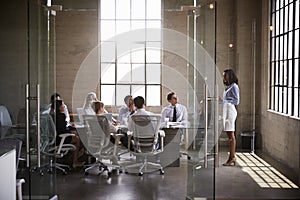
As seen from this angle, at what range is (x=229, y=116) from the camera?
511cm

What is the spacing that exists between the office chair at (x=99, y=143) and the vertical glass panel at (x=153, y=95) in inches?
94.8

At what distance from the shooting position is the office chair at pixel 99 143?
21.4 feet

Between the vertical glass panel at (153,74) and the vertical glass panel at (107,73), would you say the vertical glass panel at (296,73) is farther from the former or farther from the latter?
the vertical glass panel at (107,73)

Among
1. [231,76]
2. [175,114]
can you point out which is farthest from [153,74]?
[231,76]

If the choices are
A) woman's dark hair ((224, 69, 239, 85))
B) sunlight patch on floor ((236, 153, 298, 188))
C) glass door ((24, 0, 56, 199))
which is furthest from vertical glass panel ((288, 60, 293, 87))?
glass door ((24, 0, 56, 199))

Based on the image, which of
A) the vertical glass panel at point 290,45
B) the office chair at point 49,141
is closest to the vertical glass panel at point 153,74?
the office chair at point 49,141

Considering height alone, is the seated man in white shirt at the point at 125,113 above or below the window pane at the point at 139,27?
below

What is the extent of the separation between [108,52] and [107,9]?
2.57ft

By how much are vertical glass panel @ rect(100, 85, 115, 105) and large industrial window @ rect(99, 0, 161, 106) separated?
0.06ft

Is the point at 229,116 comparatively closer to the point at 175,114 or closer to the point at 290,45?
the point at 290,45

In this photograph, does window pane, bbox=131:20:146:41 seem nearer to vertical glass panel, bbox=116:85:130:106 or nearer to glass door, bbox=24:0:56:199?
vertical glass panel, bbox=116:85:130:106

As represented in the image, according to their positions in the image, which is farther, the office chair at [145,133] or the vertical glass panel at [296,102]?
the office chair at [145,133]

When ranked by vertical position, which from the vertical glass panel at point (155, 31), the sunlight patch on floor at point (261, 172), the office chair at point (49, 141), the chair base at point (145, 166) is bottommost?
the chair base at point (145, 166)

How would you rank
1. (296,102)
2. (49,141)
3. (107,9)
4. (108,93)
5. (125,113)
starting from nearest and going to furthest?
(296,102)
(49,141)
(125,113)
(108,93)
(107,9)
